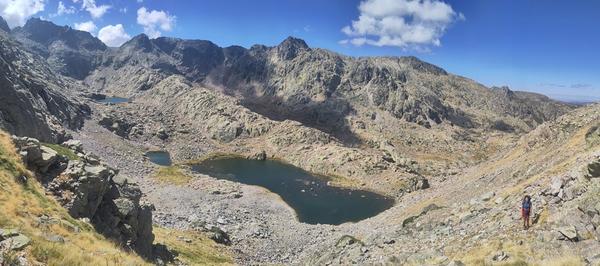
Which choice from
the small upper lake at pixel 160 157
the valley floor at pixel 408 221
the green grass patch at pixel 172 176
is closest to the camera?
the valley floor at pixel 408 221

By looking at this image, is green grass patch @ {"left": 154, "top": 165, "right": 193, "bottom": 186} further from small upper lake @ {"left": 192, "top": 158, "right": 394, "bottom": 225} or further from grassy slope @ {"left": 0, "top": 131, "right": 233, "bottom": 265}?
grassy slope @ {"left": 0, "top": 131, "right": 233, "bottom": 265}

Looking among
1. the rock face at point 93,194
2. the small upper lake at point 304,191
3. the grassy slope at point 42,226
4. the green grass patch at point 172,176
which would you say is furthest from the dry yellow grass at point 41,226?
the green grass patch at point 172,176

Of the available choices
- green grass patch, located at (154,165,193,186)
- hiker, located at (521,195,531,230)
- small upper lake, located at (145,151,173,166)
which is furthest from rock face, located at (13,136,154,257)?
small upper lake, located at (145,151,173,166)

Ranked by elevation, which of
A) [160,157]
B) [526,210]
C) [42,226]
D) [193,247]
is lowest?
[193,247]

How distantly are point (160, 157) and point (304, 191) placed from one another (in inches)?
2316

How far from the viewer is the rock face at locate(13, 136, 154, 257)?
3114 cm

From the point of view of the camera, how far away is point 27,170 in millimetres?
29719

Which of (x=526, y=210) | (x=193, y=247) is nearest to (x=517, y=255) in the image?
(x=526, y=210)

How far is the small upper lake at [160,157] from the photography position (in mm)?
139875

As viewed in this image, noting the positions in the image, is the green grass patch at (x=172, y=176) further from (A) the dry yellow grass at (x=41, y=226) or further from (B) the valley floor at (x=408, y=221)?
(A) the dry yellow grass at (x=41, y=226)

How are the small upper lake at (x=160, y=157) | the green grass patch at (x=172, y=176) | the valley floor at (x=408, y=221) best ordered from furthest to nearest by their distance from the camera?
the small upper lake at (x=160, y=157)
the green grass patch at (x=172, y=176)
the valley floor at (x=408, y=221)

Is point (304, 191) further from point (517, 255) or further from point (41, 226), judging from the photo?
point (41, 226)

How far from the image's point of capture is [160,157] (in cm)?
14788

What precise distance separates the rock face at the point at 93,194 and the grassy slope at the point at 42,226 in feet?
4.77
